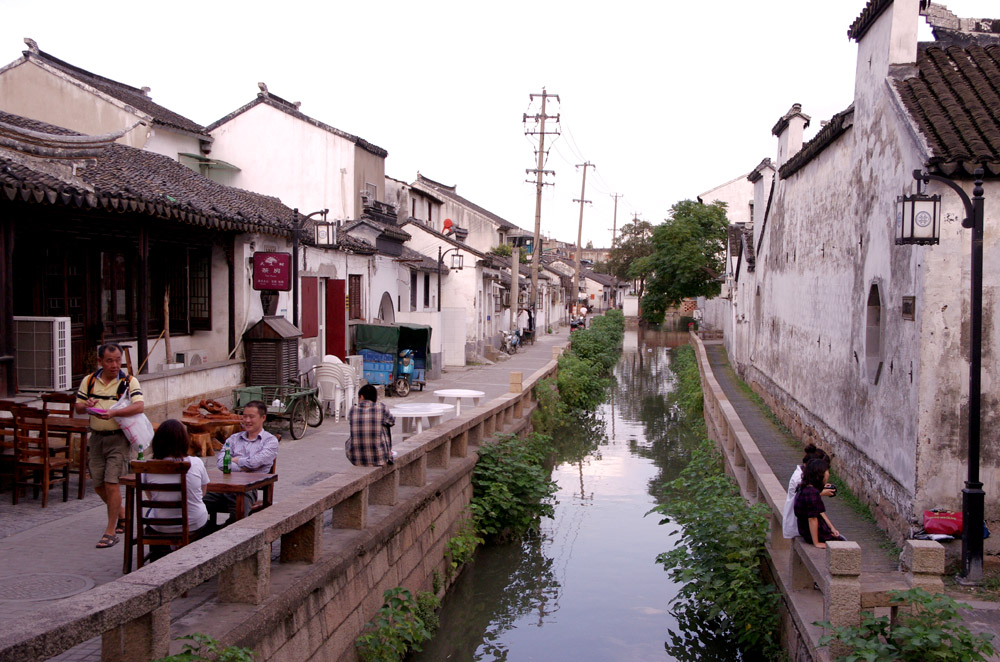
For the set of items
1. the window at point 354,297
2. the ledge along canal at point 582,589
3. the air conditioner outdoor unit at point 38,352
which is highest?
the window at point 354,297

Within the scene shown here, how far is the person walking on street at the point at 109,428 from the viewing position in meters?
6.54

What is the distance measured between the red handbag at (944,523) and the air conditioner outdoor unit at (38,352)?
8606mm

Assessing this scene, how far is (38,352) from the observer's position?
8.79 metres

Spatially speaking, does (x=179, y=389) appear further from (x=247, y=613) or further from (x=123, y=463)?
(x=247, y=613)

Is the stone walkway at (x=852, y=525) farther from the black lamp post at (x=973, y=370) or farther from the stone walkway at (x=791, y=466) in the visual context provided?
the black lamp post at (x=973, y=370)

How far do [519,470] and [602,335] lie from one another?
909 inches

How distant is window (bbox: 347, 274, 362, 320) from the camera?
18.6 metres

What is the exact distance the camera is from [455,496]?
10.1m

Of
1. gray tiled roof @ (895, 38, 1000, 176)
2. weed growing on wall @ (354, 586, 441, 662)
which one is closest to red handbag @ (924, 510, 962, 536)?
gray tiled roof @ (895, 38, 1000, 176)

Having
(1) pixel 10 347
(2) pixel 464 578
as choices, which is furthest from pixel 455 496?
(1) pixel 10 347

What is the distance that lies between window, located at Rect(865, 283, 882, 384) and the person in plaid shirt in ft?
18.4

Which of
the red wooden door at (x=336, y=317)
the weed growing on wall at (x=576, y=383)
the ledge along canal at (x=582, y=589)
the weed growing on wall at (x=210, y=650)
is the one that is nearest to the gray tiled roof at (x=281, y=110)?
the red wooden door at (x=336, y=317)

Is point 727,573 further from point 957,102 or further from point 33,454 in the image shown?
point 33,454

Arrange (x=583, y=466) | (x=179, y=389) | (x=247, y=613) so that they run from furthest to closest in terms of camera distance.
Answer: (x=583, y=466)
(x=179, y=389)
(x=247, y=613)
